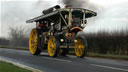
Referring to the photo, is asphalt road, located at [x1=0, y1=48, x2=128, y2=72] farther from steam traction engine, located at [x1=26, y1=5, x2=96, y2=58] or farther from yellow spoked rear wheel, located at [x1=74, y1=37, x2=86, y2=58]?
steam traction engine, located at [x1=26, y1=5, x2=96, y2=58]

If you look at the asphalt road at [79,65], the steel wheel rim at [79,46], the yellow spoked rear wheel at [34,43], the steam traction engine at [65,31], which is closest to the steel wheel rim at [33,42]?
the yellow spoked rear wheel at [34,43]

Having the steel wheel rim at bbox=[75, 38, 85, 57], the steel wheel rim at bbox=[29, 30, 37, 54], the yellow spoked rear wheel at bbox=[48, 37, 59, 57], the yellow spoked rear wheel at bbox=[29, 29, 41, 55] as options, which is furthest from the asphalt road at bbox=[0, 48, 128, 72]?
the steel wheel rim at bbox=[29, 30, 37, 54]

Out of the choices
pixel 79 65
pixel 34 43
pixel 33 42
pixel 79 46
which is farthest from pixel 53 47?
pixel 79 65

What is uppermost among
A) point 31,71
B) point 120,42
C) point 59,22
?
point 59,22

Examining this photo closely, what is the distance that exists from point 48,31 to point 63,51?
195 cm

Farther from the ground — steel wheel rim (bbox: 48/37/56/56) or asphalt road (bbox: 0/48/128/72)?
steel wheel rim (bbox: 48/37/56/56)

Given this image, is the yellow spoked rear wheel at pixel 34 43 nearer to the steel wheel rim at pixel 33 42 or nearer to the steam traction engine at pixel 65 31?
the steel wheel rim at pixel 33 42

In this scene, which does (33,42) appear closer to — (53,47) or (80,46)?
(53,47)

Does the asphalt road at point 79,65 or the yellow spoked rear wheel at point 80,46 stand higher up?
the yellow spoked rear wheel at point 80,46

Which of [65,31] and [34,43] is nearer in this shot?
[65,31]

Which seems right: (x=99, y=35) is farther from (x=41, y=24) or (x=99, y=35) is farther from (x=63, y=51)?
(x=41, y=24)

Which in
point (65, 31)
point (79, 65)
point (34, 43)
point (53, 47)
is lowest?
point (79, 65)

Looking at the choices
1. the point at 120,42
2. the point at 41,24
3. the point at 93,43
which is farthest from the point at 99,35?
the point at 41,24

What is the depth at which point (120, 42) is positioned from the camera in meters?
15.5
